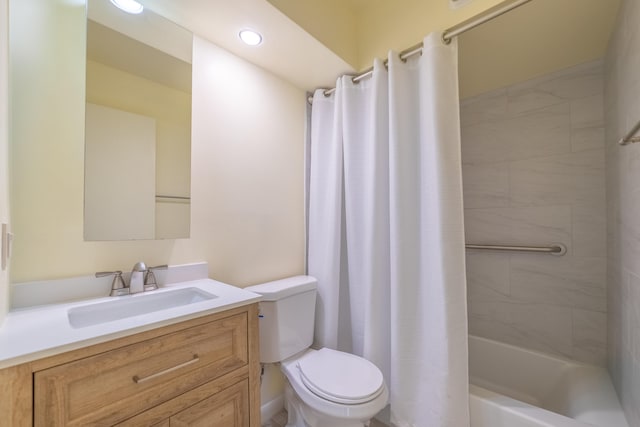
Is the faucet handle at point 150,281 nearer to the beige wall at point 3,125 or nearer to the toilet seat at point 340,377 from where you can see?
the beige wall at point 3,125

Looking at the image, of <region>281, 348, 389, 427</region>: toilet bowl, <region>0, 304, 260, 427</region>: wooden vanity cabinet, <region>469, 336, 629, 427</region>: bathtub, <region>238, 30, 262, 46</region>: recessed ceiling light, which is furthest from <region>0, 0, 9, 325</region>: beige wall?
<region>469, 336, 629, 427</region>: bathtub

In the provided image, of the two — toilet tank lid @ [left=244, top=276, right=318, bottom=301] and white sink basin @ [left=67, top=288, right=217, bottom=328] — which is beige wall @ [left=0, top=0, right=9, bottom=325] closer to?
white sink basin @ [left=67, top=288, right=217, bottom=328]

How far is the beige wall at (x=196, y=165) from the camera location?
99cm

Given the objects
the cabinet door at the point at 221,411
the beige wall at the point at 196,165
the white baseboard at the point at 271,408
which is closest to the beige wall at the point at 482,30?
the beige wall at the point at 196,165

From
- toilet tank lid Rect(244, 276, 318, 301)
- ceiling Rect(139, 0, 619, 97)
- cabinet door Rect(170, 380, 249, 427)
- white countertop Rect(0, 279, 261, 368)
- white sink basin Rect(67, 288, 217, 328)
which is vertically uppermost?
ceiling Rect(139, 0, 619, 97)

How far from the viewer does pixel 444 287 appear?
4.17ft

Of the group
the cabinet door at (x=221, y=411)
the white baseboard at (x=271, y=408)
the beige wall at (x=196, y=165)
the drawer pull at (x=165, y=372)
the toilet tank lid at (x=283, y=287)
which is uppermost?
the beige wall at (x=196, y=165)

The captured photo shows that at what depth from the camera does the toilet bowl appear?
1.11 m

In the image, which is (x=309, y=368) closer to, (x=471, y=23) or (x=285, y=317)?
(x=285, y=317)

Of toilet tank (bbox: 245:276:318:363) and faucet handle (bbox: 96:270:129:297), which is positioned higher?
faucet handle (bbox: 96:270:129:297)

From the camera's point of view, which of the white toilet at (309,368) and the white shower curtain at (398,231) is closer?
the white toilet at (309,368)

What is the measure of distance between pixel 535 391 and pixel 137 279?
2.32 meters

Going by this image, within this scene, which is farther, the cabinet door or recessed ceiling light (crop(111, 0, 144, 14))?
recessed ceiling light (crop(111, 0, 144, 14))

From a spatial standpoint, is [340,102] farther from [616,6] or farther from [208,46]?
[616,6]
